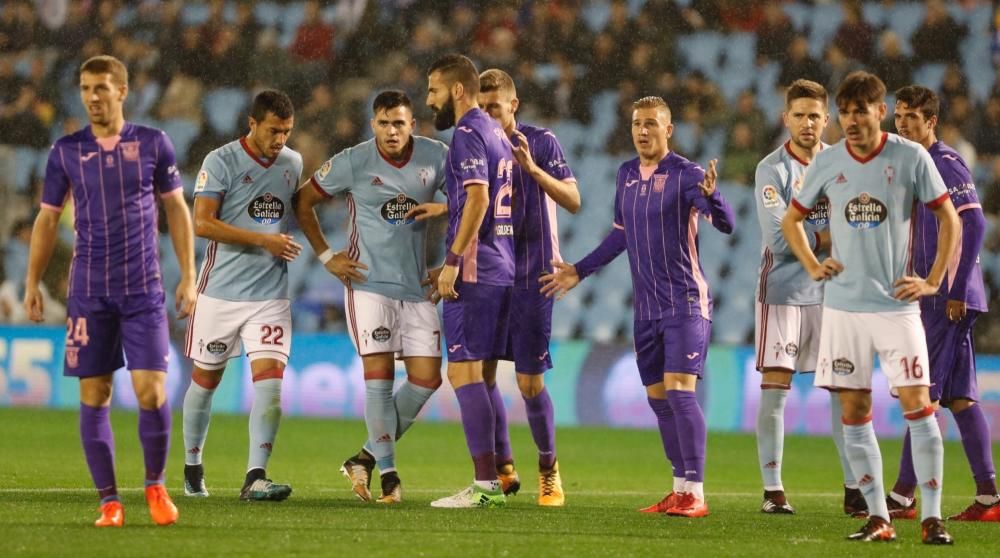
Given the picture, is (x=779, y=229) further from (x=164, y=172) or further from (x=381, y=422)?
(x=164, y=172)

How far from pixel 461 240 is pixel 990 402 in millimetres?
7781

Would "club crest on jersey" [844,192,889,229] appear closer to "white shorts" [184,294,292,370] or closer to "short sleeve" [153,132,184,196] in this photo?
"short sleeve" [153,132,184,196]

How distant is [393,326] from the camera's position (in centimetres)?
804

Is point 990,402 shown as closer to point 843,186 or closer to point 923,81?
point 923,81

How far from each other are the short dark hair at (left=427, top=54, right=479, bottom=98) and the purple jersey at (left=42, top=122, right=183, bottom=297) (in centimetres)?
177

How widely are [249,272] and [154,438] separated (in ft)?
6.34

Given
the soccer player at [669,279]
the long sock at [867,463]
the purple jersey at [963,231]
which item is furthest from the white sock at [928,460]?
the soccer player at [669,279]

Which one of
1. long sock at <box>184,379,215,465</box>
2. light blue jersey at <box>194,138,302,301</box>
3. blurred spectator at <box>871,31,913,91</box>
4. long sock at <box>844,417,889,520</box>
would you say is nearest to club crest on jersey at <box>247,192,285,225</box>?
light blue jersey at <box>194,138,302,301</box>

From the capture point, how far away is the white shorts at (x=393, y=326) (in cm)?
800

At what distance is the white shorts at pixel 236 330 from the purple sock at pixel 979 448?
144 inches

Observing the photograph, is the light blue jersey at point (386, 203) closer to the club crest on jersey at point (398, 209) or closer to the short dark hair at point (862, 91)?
the club crest on jersey at point (398, 209)

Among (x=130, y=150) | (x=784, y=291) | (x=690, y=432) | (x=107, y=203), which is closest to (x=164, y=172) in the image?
(x=130, y=150)

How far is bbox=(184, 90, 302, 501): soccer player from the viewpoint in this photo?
26.1 feet

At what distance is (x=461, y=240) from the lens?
24.2ft
